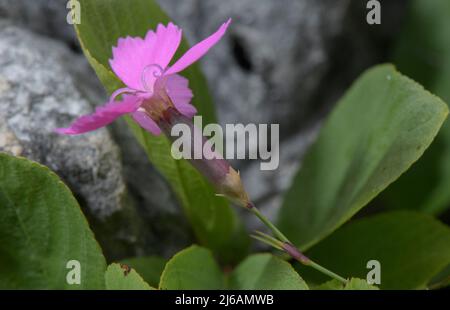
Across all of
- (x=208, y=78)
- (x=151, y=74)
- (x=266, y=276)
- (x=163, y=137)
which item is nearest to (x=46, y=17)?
(x=208, y=78)

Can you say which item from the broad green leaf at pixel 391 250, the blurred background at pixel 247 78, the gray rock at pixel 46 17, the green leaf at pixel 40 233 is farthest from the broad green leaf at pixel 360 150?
the gray rock at pixel 46 17

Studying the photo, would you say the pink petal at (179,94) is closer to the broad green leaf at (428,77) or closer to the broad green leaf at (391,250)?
the broad green leaf at (391,250)

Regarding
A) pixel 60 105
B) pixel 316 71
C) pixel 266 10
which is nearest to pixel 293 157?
pixel 316 71

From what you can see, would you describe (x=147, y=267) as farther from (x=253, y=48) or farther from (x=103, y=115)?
(x=253, y=48)

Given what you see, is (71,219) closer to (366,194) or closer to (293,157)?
(366,194)

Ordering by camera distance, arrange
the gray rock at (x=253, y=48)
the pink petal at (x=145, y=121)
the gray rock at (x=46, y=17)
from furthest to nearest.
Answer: the gray rock at (x=253, y=48), the gray rock at (x=46, y=17), the pink petal at (x=145, y=121)

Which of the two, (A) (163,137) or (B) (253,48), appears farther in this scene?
(B) (253,48)
